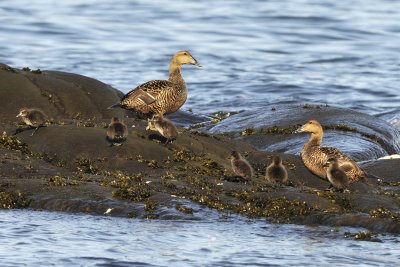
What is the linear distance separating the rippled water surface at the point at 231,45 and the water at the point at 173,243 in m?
15.7

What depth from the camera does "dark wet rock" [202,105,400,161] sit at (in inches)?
810

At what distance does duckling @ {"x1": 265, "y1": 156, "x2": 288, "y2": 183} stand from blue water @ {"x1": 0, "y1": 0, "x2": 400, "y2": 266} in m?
2.19

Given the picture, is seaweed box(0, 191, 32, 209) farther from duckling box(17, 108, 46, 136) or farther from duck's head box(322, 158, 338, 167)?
duck's head box(322, 158, 338, 167)

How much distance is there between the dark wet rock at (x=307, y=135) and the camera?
67.5 feet

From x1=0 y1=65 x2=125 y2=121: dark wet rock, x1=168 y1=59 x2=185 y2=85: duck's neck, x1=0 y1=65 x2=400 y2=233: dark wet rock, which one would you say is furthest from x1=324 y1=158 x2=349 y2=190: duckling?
x1=0 y1=65 x2=125 y2=121: dark wet rock

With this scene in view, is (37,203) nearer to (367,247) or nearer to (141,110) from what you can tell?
(367,247)

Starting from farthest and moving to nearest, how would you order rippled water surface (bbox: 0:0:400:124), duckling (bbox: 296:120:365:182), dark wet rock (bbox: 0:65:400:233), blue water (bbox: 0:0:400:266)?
rippled water surface (bbox: 0:0:400:124), duckling (bbox: 296:120:365:182), dark wet rock (bbox: 0:65:400:233), blue water (bbox: 0:0:400:266)

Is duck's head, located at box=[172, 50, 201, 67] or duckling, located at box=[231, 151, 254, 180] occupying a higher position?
duck's head, located at box=[172, 50, 201, 67]

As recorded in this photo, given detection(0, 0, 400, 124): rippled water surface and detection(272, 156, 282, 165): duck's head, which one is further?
detection(0, 0, 400, 124): rippled water surface

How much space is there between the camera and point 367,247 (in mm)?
12812

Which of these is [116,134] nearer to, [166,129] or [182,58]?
[166,129]

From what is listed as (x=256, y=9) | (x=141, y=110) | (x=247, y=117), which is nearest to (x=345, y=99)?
(x=247, y=117)

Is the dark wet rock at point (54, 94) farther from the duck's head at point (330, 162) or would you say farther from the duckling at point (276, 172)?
the duck's head at point (330, 162)

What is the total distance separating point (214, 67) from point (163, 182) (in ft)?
77.7
